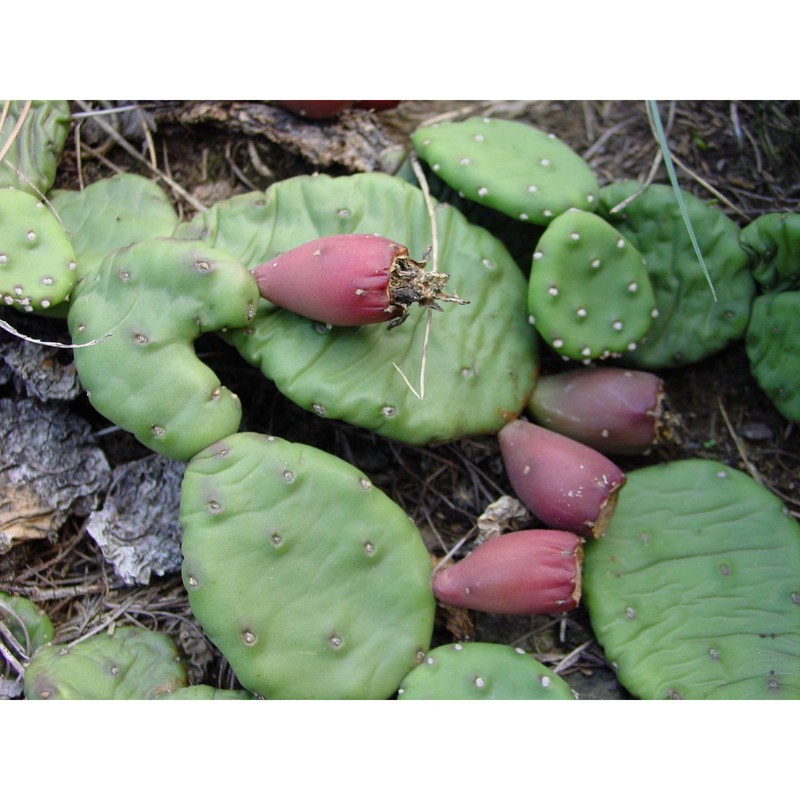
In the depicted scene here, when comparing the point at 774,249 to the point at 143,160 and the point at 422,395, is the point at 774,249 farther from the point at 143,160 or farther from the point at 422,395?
the point at 143,160

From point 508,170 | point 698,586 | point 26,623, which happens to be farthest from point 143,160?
point 698,586

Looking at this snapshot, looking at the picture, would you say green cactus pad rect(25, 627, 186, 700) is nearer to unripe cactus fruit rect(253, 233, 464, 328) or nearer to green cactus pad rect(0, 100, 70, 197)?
unripe cactus fruit rect(253, 233, 464, 328)

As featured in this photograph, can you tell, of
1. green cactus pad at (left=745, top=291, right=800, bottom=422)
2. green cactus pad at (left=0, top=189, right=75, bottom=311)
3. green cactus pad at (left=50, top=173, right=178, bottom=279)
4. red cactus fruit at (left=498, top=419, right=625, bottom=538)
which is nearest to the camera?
green cactus pad at (left=0, top=189, right=75, bottom=311)

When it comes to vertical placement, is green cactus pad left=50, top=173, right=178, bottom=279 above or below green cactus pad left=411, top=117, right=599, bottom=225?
below

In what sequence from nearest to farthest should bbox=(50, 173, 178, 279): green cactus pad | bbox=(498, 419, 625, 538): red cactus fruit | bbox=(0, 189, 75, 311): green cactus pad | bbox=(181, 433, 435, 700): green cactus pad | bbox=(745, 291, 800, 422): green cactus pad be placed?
bbox=(181, 433, 435, 700): green cactus pad, bbox=(0, 189, 75, 311): green cactus pad, bbox=(498, 419, 625, 538): red cactus fruit, bbox=(50, 173, 178, 279): green cactus pad, bbox=(745, 291, 800, 422): green cactus pad

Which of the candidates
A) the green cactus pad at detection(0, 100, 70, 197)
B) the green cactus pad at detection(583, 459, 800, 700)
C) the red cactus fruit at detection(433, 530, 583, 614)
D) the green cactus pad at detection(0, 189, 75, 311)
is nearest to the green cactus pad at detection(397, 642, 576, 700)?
the red cactus fruit at detection(433, 530, 583, 614)

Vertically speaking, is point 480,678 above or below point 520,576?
below

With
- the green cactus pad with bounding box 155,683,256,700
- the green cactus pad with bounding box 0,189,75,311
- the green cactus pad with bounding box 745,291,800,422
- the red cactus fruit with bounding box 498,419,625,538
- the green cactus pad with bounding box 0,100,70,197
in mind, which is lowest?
the green cactus pad with bounding box 155,683,256,700
